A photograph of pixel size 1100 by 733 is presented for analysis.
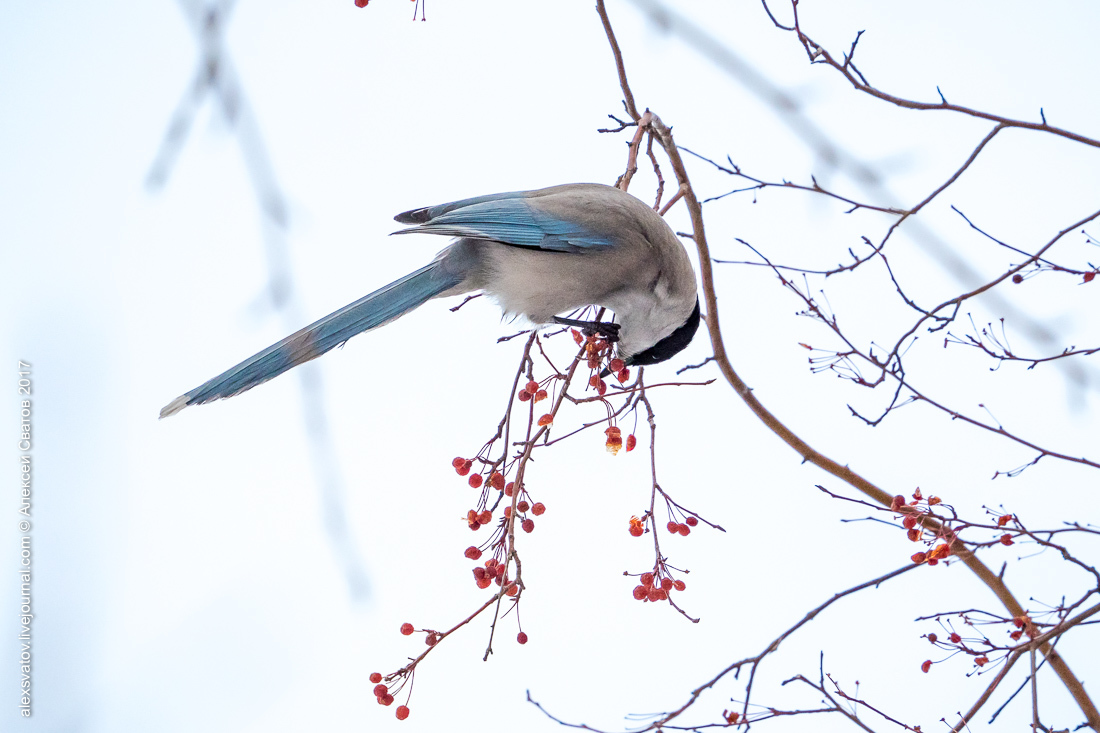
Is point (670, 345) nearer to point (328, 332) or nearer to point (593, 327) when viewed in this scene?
point (593, 327)

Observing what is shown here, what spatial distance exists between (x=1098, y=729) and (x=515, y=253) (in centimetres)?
135

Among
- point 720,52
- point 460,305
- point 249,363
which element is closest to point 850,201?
point 720,52

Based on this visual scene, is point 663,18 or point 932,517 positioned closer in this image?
point 663,18

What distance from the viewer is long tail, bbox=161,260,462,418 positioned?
4.97ft

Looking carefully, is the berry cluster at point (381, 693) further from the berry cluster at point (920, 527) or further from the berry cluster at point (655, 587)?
the berry cluster at point (920, 527)

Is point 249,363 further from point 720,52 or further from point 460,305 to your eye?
point 720,52

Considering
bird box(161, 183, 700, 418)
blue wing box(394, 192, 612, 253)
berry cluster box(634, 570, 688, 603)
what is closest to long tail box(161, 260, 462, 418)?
bird box(161, 183, 700, 418)

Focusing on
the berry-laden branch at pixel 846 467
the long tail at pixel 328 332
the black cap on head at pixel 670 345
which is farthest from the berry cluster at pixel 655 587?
the long tail at pixel 328 332

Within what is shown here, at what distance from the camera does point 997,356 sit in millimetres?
1620

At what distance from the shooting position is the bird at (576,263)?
194 centimetres

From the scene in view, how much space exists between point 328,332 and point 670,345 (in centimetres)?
70

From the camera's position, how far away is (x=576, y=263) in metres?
2.00

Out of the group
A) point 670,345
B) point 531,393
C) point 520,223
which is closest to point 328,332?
point 531,393

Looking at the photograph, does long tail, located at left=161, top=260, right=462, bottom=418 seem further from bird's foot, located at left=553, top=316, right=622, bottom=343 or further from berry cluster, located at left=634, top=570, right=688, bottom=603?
berry cluster, located at left=634, top=570, right=688, bottom=603
